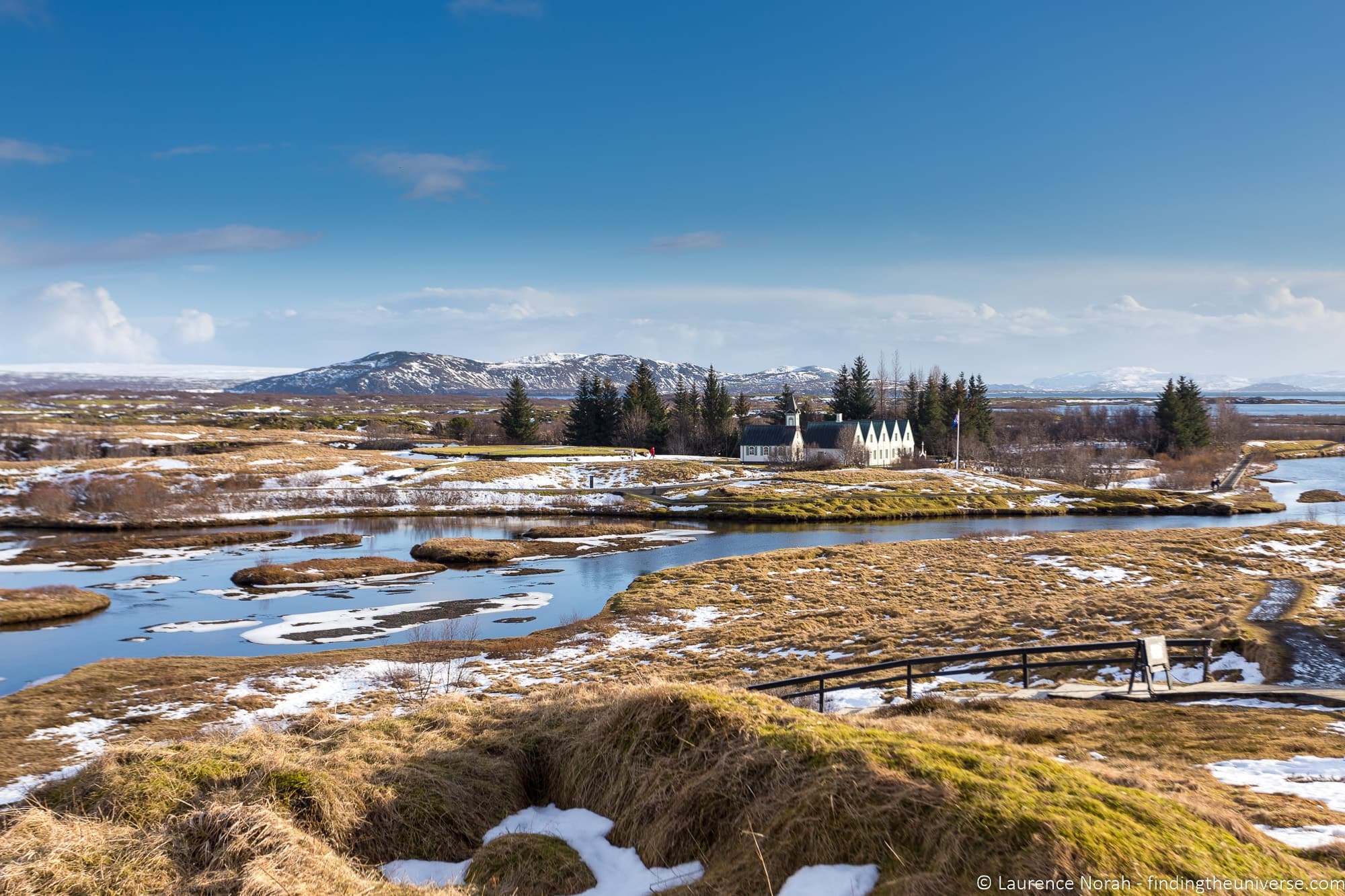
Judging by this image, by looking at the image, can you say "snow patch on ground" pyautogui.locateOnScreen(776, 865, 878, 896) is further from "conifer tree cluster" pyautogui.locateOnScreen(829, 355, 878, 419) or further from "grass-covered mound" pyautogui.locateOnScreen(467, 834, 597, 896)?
"conifer tree cluster" pyautogui.locateOnScreen(829, 355, 878, 419)

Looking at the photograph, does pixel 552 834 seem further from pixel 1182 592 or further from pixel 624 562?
pixel 624 562

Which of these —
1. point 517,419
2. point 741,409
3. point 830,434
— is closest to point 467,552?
point 830,434

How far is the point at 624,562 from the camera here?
46188 millimetres

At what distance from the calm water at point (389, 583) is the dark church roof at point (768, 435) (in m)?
36.4

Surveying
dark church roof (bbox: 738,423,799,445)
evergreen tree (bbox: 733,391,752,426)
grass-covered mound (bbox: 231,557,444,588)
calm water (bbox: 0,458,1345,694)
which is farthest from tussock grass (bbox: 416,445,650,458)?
grass-covered mound (bbox: 231,557,444,588)

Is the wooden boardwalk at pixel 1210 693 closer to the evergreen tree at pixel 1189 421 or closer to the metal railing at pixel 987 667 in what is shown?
the metal railing at pixel 987 667

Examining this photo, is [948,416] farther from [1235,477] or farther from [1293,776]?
[1293,776]

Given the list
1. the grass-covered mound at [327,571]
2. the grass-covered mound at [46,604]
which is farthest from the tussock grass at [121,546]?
the grass-covered mound at [327,571]

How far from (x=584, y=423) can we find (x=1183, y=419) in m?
84.4

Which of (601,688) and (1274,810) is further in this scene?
(601,688)

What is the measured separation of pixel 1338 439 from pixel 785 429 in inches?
4622

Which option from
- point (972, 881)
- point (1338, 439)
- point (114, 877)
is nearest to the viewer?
point (972, 881)

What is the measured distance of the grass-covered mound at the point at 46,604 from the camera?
32.3 m

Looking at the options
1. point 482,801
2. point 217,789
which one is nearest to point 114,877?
point 217,789
